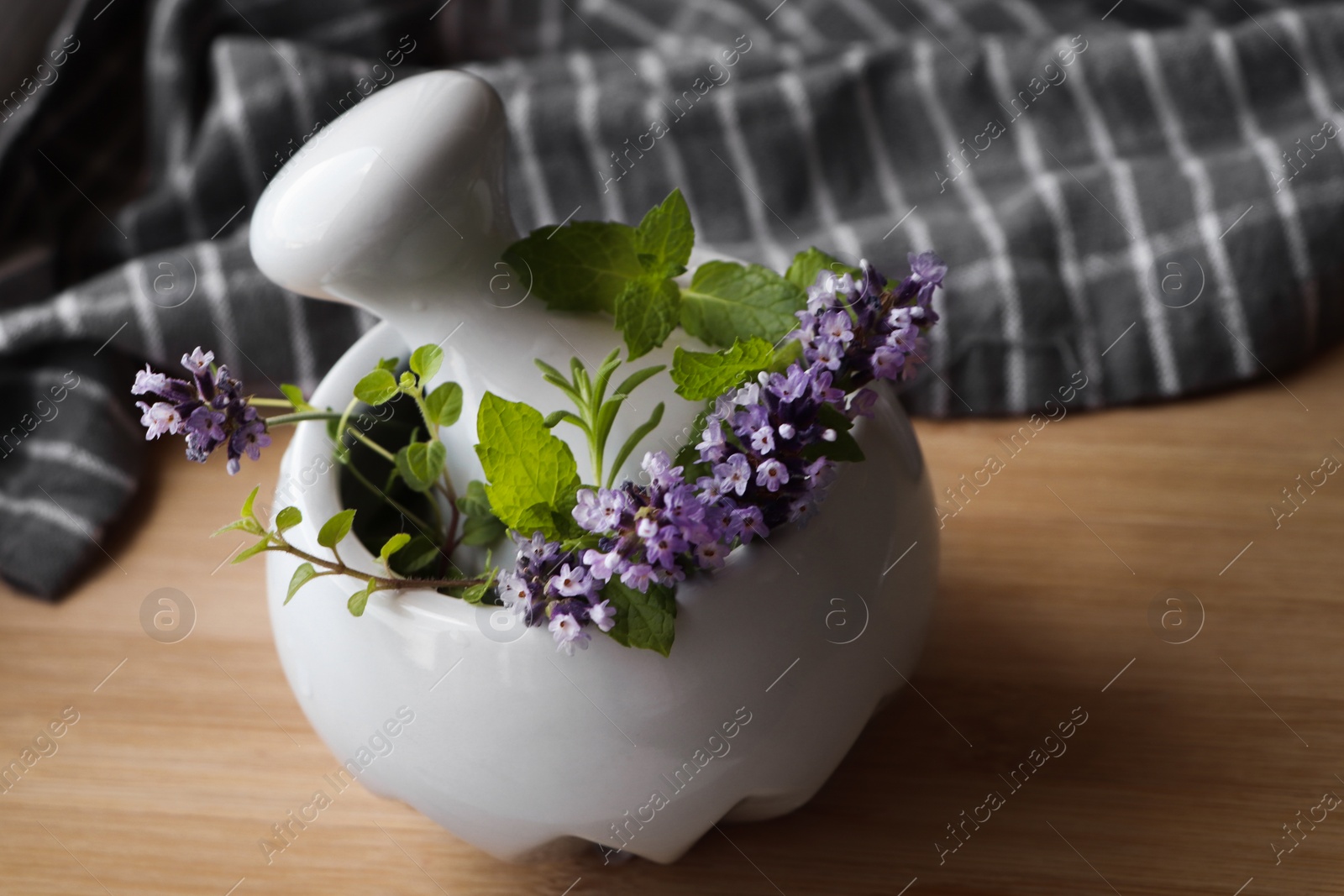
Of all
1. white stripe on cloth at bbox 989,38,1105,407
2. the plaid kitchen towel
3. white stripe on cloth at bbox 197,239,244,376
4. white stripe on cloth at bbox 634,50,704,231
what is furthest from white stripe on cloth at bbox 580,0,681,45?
white stripe on cloth at bbox 197,239,244,376

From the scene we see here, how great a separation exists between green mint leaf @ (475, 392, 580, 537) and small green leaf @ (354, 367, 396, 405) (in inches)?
1.8

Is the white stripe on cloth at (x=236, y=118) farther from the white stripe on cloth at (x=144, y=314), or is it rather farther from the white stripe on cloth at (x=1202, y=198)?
the white stripe on cloth at (x=1202, y=198)

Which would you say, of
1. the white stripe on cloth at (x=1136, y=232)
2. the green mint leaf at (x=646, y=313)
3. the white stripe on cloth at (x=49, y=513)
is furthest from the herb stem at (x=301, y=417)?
the white stripe on cloth at (x=1136, y=232)

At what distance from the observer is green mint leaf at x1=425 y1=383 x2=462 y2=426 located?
461 millimetres

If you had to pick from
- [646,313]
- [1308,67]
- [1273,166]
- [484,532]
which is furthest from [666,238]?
[1308,67]

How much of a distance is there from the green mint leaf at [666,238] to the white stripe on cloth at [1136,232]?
402mm

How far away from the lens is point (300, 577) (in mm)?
431

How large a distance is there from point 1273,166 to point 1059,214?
0.15m

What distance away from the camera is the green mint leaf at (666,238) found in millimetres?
471

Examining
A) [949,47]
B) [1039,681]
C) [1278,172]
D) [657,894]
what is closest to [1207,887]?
[1039,681]

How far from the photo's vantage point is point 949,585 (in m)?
0.66

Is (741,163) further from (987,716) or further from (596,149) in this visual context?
(987,716)

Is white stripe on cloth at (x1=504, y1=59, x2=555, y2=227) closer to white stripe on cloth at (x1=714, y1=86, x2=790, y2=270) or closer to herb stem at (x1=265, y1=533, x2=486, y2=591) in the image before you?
white stripe on cloth at (x1=714, y1=86, x2=790, y2=270)

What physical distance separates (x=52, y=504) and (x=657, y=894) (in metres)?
0.44
